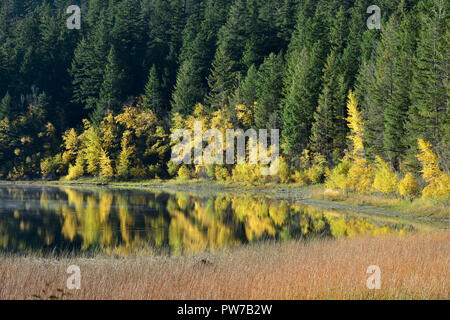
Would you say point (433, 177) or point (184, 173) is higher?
point (433, 177)

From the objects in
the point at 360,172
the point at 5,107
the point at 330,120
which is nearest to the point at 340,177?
the point at 360,172

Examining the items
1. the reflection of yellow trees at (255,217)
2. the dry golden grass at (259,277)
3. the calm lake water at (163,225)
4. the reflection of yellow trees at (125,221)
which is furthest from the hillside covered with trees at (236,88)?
the reflection of yellow trees at (125,221)

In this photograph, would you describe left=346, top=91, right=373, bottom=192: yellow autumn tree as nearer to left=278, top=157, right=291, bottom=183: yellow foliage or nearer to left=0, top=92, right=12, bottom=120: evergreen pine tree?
left=278, top=157, right=291, bottom=183: yellow foliage

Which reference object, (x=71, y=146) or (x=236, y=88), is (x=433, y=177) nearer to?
(x=236, y=88)

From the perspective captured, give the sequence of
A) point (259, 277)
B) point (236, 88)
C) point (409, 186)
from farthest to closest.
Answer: point (236, 88), point (409, 186), point (259, 277)

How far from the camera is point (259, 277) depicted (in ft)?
43.1

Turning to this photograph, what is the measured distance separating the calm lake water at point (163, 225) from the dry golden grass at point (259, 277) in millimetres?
5676

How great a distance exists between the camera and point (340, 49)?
77.4 meters

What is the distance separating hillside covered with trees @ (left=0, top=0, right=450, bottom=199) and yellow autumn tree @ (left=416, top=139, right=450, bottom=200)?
0.10 meters

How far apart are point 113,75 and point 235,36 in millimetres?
26385

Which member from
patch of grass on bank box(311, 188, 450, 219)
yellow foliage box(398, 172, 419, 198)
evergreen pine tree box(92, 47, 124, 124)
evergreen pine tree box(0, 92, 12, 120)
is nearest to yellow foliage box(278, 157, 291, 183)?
patch of grass on bank box(311, 188, 450, 219)

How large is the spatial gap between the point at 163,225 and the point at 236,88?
5895 centimetres

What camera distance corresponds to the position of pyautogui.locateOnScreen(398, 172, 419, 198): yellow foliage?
37.0 metres

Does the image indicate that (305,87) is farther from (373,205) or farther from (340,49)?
(373,205)
